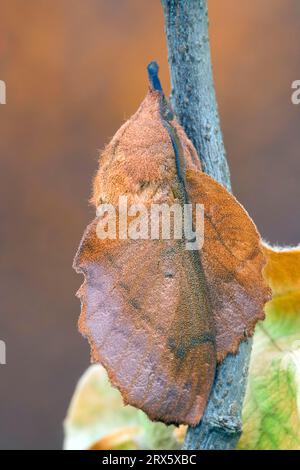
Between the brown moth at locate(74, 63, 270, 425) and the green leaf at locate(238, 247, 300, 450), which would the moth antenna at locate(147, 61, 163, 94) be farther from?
the green leaf at locate(238, 247, 300, 450)

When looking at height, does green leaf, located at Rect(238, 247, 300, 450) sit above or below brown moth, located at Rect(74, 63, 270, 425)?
below

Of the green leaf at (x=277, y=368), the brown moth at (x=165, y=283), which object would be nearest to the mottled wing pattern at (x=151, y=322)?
the brown moth at (x=165, y=283)

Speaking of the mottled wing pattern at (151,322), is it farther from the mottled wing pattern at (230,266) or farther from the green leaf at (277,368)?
the green leaf at (277,368)

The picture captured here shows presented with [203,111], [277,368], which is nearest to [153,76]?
[203,111]

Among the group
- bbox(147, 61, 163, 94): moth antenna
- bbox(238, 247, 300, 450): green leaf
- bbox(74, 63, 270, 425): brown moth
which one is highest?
bbox(147, 61, 163, 94): moth antenna

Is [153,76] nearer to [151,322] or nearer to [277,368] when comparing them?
[151,322]

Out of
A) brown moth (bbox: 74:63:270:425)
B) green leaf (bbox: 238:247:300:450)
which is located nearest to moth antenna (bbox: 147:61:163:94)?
brown moth (bbox: 74:63:270:425)

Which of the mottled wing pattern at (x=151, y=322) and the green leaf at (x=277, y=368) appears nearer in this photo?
the mottled wing pattern at (x=151, y=322)
